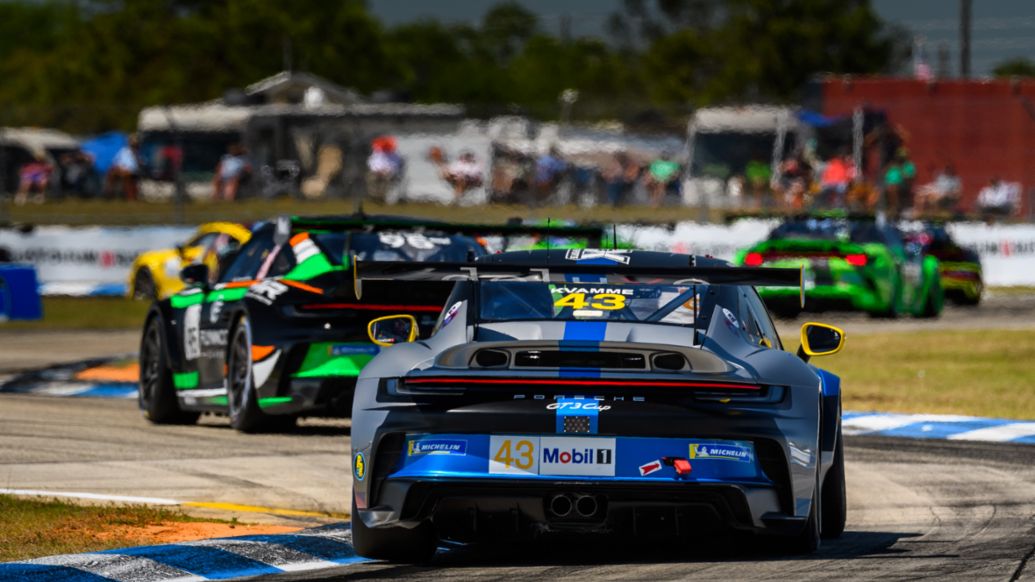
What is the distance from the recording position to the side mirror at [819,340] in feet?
26.4

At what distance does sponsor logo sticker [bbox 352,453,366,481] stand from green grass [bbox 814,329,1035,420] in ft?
26.3

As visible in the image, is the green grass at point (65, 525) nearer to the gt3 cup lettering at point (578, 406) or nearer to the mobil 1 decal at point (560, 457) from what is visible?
the mobil 1 decal at point (560, 457)

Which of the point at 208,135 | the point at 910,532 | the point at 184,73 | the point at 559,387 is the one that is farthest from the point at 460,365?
the point at 184,73

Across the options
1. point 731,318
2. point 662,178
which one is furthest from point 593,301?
point 662,178

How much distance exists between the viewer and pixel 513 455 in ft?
22.5

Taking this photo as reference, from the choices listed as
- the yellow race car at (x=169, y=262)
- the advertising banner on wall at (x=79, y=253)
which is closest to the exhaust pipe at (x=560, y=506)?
the yellow race car at (x=169, y=262)

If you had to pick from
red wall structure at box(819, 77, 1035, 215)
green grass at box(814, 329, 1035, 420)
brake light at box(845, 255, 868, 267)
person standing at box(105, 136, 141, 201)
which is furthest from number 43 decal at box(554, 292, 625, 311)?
red wall structure at box(819, 77, 1035, 215)

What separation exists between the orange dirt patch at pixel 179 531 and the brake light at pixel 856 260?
52.6 feet

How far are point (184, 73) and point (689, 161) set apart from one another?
38.5m

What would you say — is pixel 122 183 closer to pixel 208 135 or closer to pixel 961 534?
pixel 208 135

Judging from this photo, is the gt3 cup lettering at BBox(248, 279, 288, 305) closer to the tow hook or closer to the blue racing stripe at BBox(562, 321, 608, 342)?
the blue racing stripe at BBox(562, 321, 608, 342)

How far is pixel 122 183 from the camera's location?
31266 millimetres

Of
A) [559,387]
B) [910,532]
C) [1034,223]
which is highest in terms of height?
[559,387]

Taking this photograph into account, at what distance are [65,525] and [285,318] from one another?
407cm
